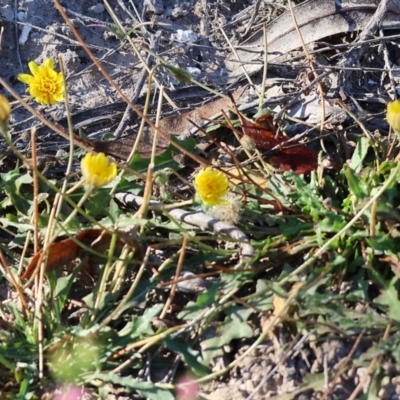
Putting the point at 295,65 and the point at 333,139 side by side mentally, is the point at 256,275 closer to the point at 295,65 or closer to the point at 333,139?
the point at 333,139

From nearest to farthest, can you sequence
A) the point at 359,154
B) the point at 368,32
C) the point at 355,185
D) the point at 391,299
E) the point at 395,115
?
the point at 395,115
the point at 391,299
the point at 355,185
the point at 359,154
the point at 368,32

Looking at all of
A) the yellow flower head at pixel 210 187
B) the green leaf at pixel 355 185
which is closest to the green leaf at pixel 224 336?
the yellow flower head at pixel 210 187

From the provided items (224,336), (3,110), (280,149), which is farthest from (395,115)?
(3,110)

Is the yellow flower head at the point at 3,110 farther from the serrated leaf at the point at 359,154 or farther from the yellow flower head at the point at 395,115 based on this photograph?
the serrated leaf at the point at 359,154

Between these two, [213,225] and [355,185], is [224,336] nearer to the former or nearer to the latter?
[213,225]

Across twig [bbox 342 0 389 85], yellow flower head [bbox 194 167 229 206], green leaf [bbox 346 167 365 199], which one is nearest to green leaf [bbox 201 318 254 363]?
yellow flower head [bbox 194 167 229 206]

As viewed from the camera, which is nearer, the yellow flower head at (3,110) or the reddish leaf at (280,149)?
the yellow flower head at (3,110)

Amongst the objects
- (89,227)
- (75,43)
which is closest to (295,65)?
(75,43)
